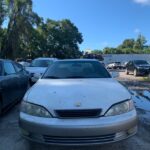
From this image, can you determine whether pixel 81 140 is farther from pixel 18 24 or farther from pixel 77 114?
pixel 18 24

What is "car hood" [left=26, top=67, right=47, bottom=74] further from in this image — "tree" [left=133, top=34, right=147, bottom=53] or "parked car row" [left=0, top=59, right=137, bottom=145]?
"tree" [left=133, top=34, right=147, bottom=53]

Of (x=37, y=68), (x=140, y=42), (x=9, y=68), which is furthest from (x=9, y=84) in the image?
(x=140, y=42)

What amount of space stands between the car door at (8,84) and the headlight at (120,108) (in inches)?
129

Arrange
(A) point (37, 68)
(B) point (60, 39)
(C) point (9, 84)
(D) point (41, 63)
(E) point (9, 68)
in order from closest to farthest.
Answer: (C) point (9, 84), (E) point (9, 68), (A) point (37, 68), (D) point (41, 63), (B) point (60, 39)

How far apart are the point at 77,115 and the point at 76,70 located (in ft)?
7.32

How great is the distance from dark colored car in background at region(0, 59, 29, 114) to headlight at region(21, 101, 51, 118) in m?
2.27

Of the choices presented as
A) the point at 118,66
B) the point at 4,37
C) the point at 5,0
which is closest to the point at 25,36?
the point at 4,37

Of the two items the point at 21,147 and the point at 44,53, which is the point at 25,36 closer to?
the point at 44,53

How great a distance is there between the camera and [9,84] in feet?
25.2

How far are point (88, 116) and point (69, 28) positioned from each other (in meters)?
68.0

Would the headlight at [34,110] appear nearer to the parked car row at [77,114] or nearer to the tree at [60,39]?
the parked car row at [77,114]

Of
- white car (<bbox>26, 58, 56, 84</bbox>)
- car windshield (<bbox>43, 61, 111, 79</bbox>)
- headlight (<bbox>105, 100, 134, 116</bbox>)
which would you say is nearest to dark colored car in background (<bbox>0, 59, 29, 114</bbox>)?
car windshield (<bbox>43, 61, 111, 79</bbox>)

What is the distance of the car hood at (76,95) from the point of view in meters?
4.55

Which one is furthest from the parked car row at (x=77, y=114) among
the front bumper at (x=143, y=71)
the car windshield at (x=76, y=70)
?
the front bumper at (x=143, y=71)
